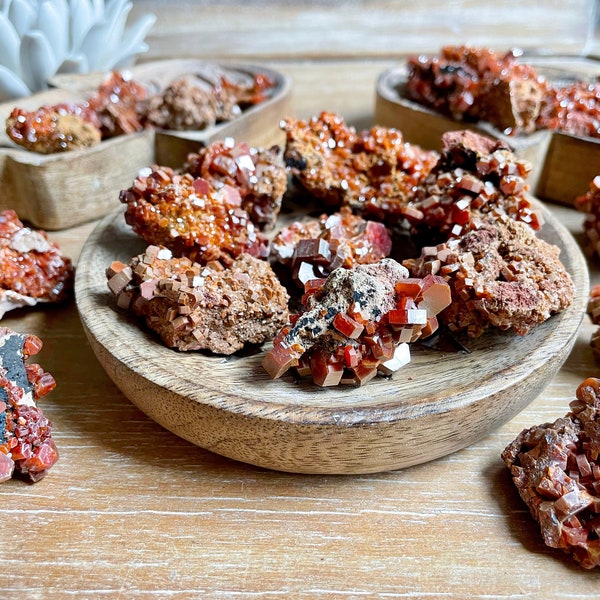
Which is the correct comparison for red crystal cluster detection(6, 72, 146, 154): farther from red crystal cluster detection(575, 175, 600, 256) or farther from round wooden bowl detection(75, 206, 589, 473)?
red crystal cluster detection(575, 175, 600, 256)

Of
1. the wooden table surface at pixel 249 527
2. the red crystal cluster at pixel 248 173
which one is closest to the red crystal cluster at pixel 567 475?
the wooden table surface at pixel 249 527

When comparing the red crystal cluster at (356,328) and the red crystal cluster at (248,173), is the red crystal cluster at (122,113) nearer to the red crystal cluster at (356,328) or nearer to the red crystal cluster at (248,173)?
the red crystal cluster at (248,173)

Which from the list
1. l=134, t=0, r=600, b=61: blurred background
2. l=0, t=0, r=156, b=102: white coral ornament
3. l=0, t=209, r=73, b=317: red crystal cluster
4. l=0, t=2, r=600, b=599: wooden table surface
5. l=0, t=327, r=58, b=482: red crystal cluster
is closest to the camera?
l=0, t=2, r=600, b=599: wooden table surface

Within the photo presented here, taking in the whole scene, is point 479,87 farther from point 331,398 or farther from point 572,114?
point 331,398

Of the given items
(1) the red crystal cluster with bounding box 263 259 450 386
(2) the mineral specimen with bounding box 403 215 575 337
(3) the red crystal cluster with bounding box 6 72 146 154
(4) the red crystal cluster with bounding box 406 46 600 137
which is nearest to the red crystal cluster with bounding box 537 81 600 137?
(4) the red crystal cluster with bounding box 406 46 600 137

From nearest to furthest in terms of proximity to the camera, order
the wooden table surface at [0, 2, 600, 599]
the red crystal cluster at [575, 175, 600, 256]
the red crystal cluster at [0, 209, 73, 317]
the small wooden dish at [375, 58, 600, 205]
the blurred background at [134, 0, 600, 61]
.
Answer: the wooden table surface at [0, 2, 600, 599] < the red crystal cluster at [0, 209, 73, 317] < the red crystal cluster at [575, 175, 600, 256] < the small wooden dish at [375, 58, 600, 205] < the blurred background at [134, 0, 600, 61]

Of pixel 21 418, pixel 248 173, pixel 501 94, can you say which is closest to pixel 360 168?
pixel 248 173
